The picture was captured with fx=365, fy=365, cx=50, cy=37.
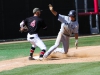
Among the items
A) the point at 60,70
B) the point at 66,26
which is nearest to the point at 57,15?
the point at 66,26

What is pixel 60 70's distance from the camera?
31.4 ft

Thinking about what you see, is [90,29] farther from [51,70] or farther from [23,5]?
[51,70]

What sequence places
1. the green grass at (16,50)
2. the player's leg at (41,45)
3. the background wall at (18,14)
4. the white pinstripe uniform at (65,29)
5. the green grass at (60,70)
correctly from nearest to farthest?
the green grass at (60,70), the player's leg at (41,45), the white pinstripe uniform at (65,29), the green grass at (16,50), the background wall at (18,14)

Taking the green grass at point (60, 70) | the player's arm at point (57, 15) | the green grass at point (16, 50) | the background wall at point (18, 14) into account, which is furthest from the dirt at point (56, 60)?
the background wall at point (18, 14)

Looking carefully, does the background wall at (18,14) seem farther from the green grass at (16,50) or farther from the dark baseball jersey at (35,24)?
the dark baseball jersey at (35,24)

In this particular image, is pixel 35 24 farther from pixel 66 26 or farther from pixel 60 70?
pixel 60 70

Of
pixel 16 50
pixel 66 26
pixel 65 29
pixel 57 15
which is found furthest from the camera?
pixel 16 50

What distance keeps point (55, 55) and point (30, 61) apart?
1873 millimetres

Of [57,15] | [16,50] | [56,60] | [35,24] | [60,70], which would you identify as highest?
[57,15]

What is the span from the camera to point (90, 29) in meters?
33.2

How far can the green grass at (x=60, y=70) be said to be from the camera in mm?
9105

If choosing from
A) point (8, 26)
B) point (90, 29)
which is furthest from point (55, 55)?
point (90, 29)

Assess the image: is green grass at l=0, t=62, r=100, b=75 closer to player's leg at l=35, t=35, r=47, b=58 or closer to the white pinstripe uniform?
player's leg at l=35, t=35, r=47, b=58

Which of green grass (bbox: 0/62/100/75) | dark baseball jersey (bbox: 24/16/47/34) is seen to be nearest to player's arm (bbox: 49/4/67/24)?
dark baseball jersey (bbox: 24/16/47/34)
